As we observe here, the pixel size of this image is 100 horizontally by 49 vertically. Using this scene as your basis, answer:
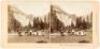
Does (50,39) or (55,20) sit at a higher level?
(55,20)

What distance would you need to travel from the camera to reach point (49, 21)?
6.61 feet

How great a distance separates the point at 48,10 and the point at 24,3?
0.19m

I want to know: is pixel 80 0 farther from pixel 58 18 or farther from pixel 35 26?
pixel 35 26

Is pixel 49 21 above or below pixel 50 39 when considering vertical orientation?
above

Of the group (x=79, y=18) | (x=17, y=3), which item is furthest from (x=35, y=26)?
(x=79, y=18)

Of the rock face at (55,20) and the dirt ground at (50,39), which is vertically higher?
the rock face at (55,20)

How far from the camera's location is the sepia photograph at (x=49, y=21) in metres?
2.01

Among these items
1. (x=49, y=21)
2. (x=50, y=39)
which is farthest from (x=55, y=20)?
(x=50, y=39)

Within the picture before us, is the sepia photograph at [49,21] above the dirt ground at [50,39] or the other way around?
above

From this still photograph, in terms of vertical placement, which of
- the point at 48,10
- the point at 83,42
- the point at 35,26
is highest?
the point at 48,10

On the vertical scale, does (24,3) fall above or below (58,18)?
above

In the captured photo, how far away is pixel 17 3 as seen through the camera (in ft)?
6.58

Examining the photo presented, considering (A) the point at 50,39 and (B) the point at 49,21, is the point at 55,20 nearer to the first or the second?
(B) the point at 49,21

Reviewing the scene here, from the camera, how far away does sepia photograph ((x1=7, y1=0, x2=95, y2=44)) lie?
79.1 inches
